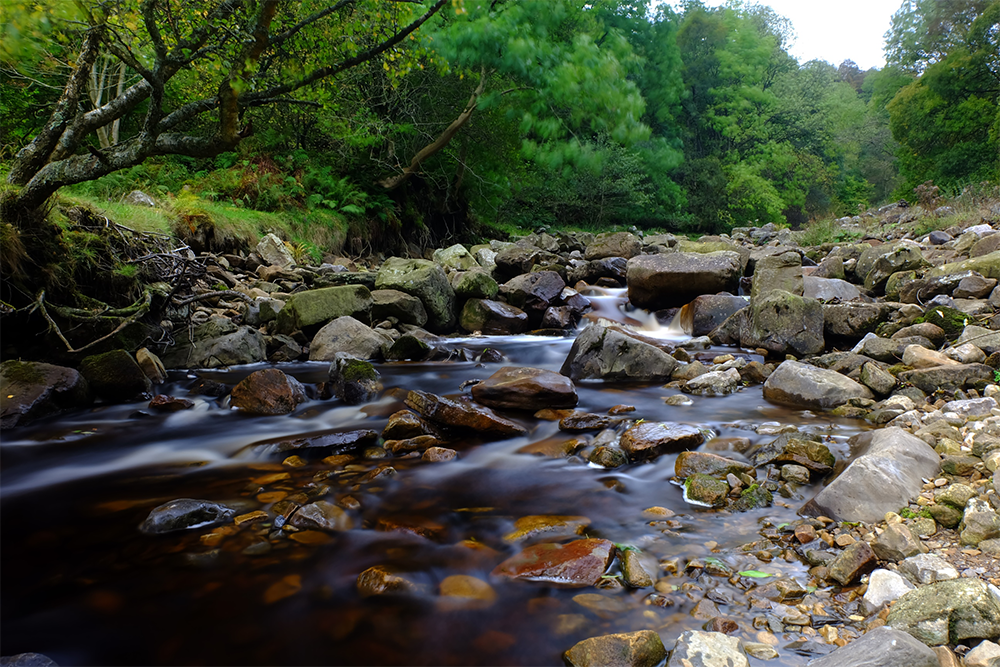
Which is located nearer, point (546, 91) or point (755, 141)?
point (546, 91)

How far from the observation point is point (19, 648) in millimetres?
2248

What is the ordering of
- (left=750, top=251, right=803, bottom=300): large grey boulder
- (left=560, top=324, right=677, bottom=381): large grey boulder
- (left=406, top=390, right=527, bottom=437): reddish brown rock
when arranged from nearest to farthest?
(left=406, top=390, right=527, bottom=437): reddish brown rock → (left=560, top=324, right=677, bottom=381): large grey boulder → (left=750, top=251, right=803, bottom=300): large grey boulder

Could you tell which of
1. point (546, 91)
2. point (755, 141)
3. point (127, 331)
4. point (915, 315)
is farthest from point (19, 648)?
point (755, 141)

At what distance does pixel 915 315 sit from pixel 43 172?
31.4ft

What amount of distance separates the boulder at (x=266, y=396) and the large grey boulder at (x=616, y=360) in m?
3.20

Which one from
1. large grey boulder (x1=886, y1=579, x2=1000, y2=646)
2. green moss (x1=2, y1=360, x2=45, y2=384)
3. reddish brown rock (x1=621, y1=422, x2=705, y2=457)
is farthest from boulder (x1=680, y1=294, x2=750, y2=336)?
green moss (x1=2, y1=360, x2=45, y2=384)

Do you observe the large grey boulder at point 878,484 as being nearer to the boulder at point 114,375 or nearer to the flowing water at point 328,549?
the flowing water at point 328,549

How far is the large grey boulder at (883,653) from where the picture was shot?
168 centimetres

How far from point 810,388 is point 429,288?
6.28 m

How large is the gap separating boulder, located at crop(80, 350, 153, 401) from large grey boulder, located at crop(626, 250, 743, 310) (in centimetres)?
814

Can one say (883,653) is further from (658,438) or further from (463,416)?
(463,416)

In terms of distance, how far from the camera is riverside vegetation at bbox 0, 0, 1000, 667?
2336mm

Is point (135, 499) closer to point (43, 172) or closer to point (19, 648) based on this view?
point (19, 648)

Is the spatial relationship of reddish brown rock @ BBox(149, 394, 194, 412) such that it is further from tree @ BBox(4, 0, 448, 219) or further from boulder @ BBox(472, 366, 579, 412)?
boulder @ BBox(472, 366, 579, 412)
